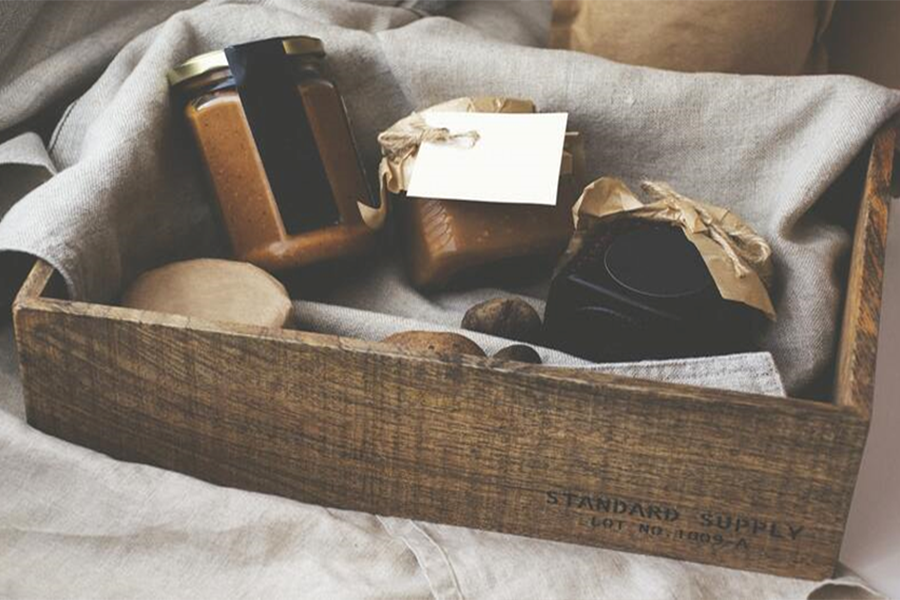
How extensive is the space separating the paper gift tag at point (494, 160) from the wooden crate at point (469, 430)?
0.60 feet

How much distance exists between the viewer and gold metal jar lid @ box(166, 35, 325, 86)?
82 cm

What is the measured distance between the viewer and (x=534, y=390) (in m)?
0.66

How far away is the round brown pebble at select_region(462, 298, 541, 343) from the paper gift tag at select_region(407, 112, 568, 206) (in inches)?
2.8

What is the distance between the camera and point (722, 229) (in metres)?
0.81

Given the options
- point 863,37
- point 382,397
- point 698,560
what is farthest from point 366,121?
point 863,37

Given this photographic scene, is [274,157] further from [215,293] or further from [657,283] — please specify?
[657,283]

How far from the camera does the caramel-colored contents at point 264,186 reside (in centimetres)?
81

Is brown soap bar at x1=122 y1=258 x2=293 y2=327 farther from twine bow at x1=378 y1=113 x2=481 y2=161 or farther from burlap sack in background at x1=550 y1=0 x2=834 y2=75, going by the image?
burlap sack in background at x1=550 y1=0 x2=834 y2=75

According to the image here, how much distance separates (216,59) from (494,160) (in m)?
0.20

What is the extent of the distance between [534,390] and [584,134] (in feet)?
1.03

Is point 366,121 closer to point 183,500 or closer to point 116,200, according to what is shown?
point 116,200

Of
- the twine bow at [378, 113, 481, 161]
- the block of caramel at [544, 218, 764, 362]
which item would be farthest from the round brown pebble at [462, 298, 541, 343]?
the twine bow at [378, 113, 481, 161]

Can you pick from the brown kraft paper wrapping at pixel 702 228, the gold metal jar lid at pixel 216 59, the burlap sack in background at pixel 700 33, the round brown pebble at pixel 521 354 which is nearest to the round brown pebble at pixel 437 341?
the round brown pebble at pixel 521 354

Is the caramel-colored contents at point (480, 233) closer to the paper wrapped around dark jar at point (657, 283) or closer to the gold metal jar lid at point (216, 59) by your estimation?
the paper wrapped around dark jar at point (657, 283)
